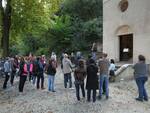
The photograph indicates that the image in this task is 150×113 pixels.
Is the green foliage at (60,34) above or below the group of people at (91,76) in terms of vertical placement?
above

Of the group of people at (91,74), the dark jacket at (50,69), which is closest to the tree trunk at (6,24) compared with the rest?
the group of people at (91,74)

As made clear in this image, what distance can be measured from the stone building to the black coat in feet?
42.3

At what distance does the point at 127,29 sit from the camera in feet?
97.5

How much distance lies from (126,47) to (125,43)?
35cm

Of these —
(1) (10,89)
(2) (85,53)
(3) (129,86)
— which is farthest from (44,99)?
(2) (85,53)

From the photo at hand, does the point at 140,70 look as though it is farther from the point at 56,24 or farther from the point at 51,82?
the point at 56,24

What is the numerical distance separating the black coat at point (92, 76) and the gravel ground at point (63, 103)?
0.73 m

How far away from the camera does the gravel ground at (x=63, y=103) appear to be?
576 inches

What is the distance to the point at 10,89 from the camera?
67.7ft

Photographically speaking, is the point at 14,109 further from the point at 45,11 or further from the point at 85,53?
the point at 85,53

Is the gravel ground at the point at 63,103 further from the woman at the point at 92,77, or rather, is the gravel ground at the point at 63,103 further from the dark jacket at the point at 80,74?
the dark jacket at the point at 80,74

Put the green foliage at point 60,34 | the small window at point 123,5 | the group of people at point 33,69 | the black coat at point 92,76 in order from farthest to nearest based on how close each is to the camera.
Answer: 1. the green foliage at point 60,34
2. the small window at point 123,5
3. the group of people at point 33,69
4. the black coat at point 92,76

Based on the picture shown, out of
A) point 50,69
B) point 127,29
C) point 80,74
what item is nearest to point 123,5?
point 127,29

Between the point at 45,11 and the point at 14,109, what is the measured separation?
18.2 meters
